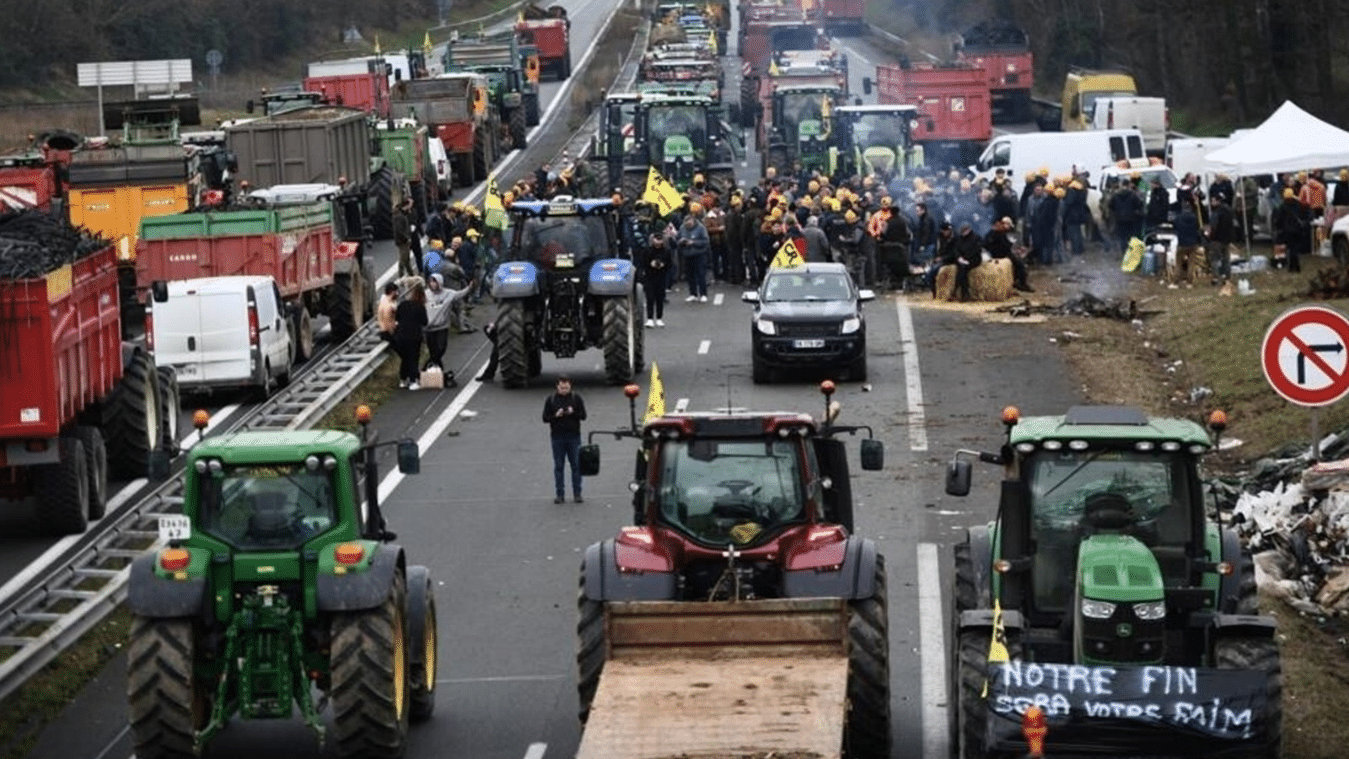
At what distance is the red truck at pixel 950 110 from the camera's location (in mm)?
66875

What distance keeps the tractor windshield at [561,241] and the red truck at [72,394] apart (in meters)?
6.35

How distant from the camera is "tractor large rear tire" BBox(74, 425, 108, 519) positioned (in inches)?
1042

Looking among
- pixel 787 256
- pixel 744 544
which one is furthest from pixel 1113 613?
pixel 787 256

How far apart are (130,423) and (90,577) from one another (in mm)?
5829

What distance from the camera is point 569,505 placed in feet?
88.9

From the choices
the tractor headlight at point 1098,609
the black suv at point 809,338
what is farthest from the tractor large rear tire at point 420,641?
the black suv at point 809,338

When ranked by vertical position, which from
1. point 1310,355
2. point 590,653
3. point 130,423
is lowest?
point 130,423

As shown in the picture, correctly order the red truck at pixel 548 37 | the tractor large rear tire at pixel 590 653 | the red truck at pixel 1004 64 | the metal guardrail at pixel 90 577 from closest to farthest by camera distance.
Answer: the tractor large rear tire at pixel 590 653 → the metal guardrail at pixel 90 577 → the red truck at pixel 1004 64 → the red truck at pixel 548 37

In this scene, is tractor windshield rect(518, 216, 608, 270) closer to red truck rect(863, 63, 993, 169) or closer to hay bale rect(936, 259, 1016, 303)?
hay bale rect(936, 259, 1016, 303)

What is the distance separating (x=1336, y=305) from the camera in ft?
112

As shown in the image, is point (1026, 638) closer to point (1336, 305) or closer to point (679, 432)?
point (679, 432)

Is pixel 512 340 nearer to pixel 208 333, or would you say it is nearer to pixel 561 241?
pixel 561 241

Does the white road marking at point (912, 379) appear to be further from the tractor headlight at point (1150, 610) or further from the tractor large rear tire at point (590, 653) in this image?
the tractor headlight at point (1150, 610)

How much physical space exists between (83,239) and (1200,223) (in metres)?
22.0
